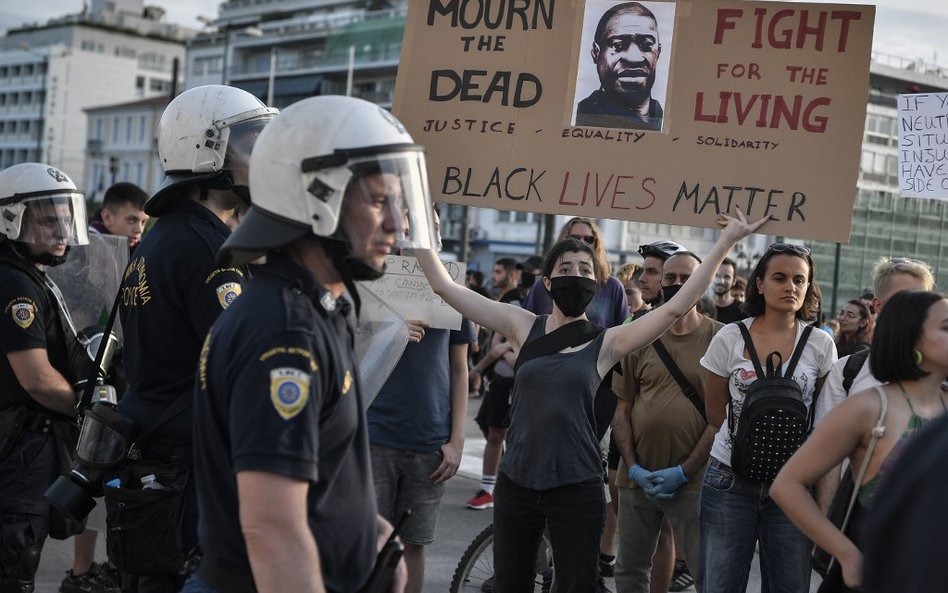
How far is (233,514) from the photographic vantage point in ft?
8.14

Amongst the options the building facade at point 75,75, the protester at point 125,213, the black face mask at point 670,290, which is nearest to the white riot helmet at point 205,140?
the black face mask at point 670,290

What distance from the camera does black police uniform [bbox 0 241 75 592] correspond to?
15.6 feet

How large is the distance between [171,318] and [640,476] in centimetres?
294

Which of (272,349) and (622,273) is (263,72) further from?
(272,349)

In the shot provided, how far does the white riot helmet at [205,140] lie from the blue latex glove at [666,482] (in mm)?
2779

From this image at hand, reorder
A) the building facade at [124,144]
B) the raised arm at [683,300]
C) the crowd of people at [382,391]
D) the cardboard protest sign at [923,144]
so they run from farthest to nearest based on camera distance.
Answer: the building facade at [124,144], the cardboard protest sign at [923,144], the raised arm at [683,300], the crowd of people at [382,391]

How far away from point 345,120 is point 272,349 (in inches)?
22.0

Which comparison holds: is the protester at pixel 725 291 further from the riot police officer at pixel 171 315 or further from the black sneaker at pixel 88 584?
the riot police officer at pixel 171 315

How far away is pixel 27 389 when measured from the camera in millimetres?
4828

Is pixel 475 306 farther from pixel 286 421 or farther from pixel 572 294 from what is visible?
pixel 286 421

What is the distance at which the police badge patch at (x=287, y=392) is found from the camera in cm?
231

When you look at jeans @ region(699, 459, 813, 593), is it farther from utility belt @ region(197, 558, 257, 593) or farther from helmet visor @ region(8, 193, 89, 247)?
helmet visor @ region(8, 193, 89, 247)

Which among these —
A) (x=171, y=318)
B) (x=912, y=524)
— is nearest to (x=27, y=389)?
(x=171, y=318)

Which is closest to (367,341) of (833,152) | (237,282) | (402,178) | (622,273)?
(237,282)
